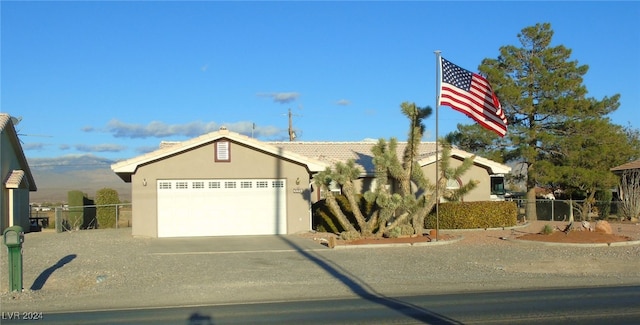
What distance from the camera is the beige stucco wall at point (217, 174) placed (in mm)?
25844

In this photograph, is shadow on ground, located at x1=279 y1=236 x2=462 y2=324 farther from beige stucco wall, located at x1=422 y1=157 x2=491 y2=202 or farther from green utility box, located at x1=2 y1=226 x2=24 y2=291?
beige stucco wall, located at x1=422 y1=157 x2=491 y2=202

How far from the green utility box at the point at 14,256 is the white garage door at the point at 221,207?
1267cm

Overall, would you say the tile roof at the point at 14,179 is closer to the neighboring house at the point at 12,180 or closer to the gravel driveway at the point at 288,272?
the neighboring house at the point at 12,180

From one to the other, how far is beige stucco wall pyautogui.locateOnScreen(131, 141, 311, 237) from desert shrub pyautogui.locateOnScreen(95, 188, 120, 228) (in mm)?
8905

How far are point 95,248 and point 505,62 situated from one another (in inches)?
900

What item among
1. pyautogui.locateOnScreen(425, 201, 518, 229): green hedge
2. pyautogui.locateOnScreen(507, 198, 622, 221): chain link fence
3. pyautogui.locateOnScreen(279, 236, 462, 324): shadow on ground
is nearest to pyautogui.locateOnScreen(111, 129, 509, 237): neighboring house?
pyautogui.locateOnScreen(425, 201, 518, 229): green hedge

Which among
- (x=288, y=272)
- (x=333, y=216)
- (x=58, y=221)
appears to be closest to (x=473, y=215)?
(x=333, y=216)

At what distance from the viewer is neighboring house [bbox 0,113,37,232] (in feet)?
99.6

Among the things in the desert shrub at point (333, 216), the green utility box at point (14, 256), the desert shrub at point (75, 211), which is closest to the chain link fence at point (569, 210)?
the desert shrub at point (333, 216)

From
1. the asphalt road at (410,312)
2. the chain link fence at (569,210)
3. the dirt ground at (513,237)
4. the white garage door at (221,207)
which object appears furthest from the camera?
the chain link fence at (569,210)

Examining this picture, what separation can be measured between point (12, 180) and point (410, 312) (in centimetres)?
2533

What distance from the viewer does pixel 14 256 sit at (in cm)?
1312

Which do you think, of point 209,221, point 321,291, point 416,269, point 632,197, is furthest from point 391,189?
Result: point 321,291

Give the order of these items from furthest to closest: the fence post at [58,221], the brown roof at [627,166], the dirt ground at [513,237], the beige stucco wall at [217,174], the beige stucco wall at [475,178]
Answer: the brown roof at [627,166]
the fence post at [58,221]
the beige stucco wall at [475,178]
the beige stucco wall at [217,174]
the dirt ground at [513,237]
